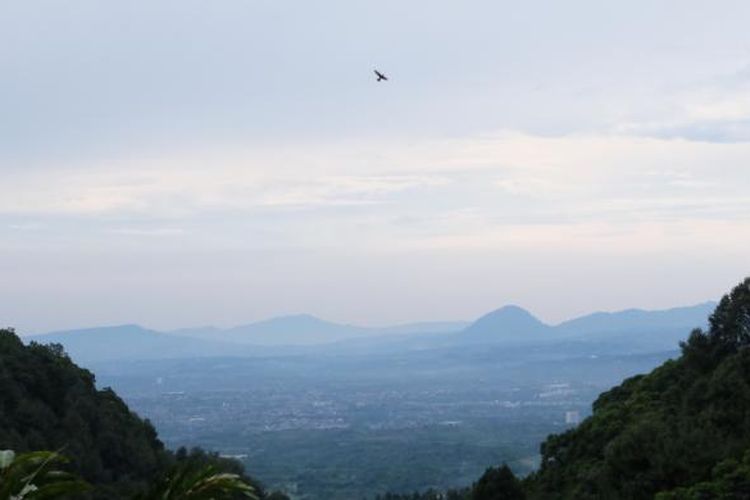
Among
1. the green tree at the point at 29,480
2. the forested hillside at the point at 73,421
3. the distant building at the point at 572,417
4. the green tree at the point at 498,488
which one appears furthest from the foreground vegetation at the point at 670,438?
the distant building at the point at 572,417

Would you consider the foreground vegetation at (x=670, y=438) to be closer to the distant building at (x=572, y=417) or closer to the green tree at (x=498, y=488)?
the green tree at (x=498, y=488)

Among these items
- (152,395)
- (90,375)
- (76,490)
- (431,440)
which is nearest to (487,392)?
(152,395)

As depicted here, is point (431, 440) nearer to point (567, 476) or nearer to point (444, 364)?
point (567, 476)

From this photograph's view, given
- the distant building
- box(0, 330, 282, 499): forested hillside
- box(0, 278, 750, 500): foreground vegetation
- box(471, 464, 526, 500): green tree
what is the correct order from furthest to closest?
the distant building → box(0, 330, 282, 499): forested hillside → box(471, 464, 526, 500): green tree → box(0, 278, 750, 500): foreground vegetation

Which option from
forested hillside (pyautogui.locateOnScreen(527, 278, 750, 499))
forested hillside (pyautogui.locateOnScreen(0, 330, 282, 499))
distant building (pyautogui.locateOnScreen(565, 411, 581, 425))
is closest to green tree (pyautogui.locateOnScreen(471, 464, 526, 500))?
forested hillside (pyautogui.locateOnScreen(527, 278, 750, 499))

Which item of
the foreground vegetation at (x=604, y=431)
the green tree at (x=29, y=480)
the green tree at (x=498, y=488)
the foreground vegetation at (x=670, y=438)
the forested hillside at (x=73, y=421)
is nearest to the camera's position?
the green tree at (x=29, y=480)

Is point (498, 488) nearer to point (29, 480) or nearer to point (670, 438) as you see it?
point (670, 438)

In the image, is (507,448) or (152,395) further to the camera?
(152,395)

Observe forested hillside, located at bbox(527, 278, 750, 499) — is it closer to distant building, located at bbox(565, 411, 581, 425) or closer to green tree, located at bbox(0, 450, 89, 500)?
green tree, located at bbox(0, 450, 89, 500)
